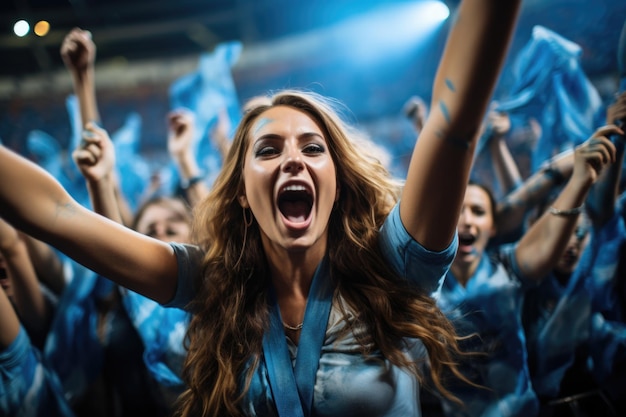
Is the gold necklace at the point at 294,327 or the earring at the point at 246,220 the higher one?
the earring at the point at 246,220

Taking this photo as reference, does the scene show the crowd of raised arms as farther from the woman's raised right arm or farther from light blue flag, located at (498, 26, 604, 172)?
light blue flag, located at (498, 26, 604, 172)

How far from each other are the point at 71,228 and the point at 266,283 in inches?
20.0

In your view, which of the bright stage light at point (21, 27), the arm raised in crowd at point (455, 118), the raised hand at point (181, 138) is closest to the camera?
the arm raised in crowd at point (455, 118)

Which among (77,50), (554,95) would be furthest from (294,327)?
(554,95)

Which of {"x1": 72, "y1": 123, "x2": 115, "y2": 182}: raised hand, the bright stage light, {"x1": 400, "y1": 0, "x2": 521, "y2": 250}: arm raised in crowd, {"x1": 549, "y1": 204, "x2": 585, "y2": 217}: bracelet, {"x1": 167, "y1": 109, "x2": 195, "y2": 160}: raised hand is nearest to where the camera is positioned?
{"x1": 400, "y1": 0, "x2": 521, "y2": 250}: arm raised in crowd

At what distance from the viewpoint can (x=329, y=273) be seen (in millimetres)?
1140

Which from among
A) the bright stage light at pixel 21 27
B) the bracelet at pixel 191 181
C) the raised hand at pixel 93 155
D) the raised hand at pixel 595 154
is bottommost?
the raised hand at pixel 595 154

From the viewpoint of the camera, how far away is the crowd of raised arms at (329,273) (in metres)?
0.92

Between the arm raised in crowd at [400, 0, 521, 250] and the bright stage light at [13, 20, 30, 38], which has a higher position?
the bright stage light at [13, 20, 30, 38]

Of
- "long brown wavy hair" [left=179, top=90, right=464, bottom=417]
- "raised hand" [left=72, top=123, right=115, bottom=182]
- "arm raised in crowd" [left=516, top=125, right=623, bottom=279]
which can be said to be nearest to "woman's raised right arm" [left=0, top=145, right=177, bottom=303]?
"long brown wavy hair" [left=179, top=90, right=464, bottom=417]

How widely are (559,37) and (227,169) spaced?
1.68 metres

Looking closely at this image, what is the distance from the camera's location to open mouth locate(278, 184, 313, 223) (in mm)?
1154

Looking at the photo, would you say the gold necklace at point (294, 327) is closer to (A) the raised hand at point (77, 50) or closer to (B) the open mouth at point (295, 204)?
(B) the open mouth at point (295, 204)

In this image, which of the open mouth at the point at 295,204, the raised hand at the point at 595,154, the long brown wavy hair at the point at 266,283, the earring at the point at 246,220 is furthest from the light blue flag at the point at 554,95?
the earring at the point at 246,220
